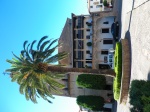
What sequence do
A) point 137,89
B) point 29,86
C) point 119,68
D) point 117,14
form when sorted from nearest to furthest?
point 137,89 → point 119,68 → point 29,86 → point 117,14

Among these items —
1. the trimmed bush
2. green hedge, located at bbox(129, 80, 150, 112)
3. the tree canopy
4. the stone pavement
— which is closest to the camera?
green hedge, located at bbox(129, 80, 150, 112)

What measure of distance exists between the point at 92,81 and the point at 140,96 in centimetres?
2239

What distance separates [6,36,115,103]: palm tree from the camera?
29.0m

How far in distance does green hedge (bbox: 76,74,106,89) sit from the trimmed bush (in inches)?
59.4

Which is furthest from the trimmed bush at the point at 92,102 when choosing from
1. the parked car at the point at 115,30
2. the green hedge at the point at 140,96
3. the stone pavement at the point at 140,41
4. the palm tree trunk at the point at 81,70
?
the green hedge at the point at 140,96

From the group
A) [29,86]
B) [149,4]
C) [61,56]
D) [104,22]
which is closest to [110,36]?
[104,22]

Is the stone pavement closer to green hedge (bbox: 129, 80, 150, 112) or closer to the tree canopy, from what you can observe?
green hedge (bbox: 129, 80, 150, 112)

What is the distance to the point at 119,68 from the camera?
89.5 ft

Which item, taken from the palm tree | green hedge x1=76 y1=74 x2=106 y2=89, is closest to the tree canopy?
the palm tree

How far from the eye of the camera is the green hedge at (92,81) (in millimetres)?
38938

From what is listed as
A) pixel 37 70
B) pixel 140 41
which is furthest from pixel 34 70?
pixel 140 41

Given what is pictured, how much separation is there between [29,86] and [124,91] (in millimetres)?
10546

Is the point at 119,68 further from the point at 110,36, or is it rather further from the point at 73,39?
the point at 73,39

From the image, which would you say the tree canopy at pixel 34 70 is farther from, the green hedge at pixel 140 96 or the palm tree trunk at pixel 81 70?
the green hedge at pixel 140 96
